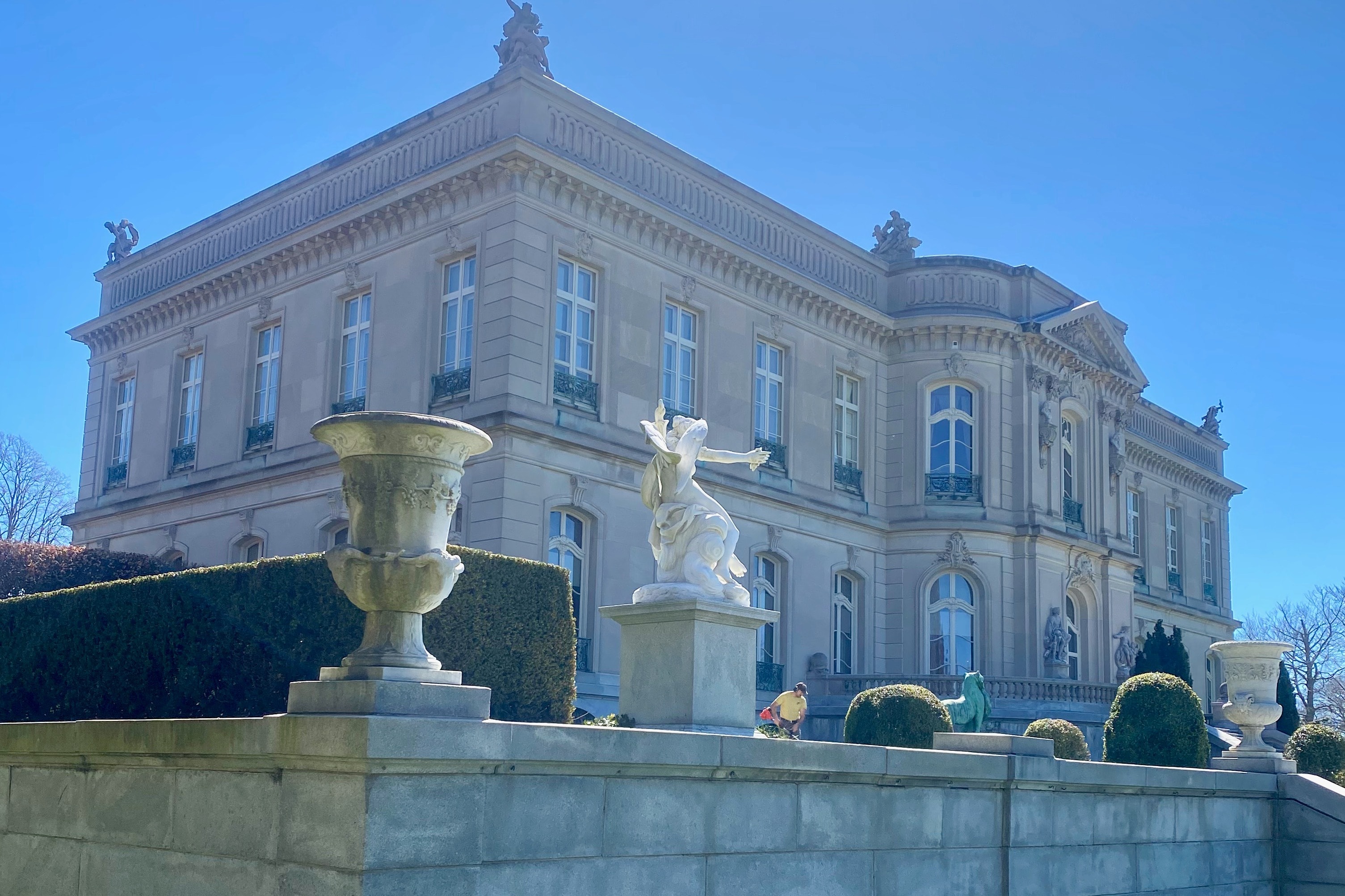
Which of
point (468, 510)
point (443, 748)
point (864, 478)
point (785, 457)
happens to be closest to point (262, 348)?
point (468, 510)

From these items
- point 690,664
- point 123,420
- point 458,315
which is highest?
point 458,315

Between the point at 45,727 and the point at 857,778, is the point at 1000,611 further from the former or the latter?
the point at 45,727

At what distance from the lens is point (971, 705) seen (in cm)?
2202

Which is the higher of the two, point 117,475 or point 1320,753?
point 117,475

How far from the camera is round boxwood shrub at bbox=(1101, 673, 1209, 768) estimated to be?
18328mm

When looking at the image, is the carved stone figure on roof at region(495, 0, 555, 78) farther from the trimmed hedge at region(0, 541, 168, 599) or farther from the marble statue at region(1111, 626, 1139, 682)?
the marble statue at region(1111, 626, 1139, 682)

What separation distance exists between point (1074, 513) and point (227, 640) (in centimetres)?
2539

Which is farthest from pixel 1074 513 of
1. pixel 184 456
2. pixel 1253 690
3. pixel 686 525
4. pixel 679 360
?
pixel 686 525

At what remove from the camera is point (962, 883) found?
11.4 m

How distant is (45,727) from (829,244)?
79.3ft

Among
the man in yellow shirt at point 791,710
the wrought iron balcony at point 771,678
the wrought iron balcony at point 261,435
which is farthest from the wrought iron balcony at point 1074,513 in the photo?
the wrought iron balcony at point 261,435

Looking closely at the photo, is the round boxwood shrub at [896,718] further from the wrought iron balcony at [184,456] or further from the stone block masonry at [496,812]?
the wrought iron balcony at [184,456]

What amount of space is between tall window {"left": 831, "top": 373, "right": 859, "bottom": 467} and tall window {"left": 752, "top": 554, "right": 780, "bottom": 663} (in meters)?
3.50

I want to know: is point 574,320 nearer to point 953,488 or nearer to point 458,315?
point 458,315
